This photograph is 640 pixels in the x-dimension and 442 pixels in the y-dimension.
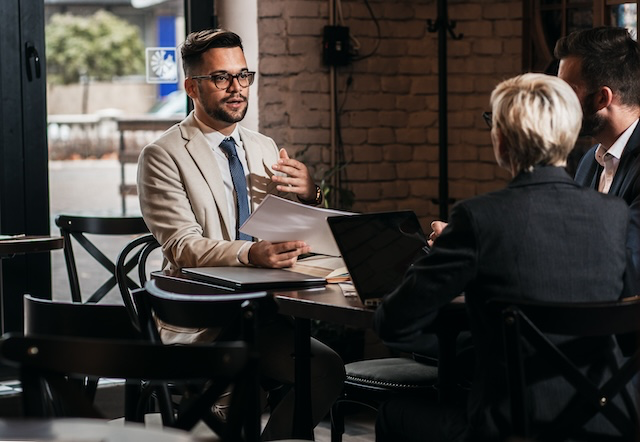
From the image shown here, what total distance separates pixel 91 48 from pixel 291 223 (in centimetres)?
210

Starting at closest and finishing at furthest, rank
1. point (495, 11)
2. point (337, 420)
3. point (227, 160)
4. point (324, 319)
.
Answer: point (324, 319), point (337, 420), point (227, 160), point (495, 11)

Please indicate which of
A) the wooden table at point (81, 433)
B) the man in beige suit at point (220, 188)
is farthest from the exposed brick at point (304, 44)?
the wooden table at point (81, 433)

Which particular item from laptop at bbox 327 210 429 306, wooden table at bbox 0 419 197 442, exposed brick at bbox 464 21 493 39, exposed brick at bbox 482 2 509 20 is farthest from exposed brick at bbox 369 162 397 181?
wooden table at bbox 0 419 197 442

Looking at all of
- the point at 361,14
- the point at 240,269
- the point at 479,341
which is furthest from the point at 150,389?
the point at 361,14

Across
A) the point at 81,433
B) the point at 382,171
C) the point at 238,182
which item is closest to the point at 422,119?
the point at 382,171

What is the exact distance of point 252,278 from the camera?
2635 millimetres

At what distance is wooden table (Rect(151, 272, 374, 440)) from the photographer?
230 cm

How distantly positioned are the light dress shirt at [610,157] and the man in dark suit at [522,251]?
0.83 m

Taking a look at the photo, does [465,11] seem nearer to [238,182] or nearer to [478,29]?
[478,29]

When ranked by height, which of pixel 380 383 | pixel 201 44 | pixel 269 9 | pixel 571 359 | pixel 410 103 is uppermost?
pixel 269 9

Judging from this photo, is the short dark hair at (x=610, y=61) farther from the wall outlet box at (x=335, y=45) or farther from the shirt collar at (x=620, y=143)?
the wall outlet box at (x=335, y=45)

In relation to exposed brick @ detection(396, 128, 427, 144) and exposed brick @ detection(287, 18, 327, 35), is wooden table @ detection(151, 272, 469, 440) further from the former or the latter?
exposed brick @ detection(396, 128, 427, 144)

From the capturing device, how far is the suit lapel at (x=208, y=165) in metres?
3.15

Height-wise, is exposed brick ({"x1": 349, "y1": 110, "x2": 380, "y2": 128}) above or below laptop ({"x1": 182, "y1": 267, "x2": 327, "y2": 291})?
above
